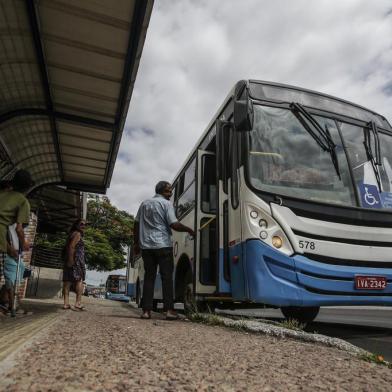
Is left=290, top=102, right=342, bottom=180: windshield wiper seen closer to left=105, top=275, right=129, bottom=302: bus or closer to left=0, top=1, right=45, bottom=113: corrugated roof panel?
left=0, top=1, right=45, bottom=113: corrugated roof panel

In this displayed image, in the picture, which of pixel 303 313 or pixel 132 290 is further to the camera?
pixel 132 290

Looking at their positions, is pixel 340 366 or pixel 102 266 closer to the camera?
pixel 340 366

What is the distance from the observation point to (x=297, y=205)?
506 centimetres

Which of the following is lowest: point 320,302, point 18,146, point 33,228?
point 320,302

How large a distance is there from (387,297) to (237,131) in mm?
2930

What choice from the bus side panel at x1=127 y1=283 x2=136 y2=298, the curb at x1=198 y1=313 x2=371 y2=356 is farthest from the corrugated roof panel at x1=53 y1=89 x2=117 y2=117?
the bus side panel at x1=127 y1=283 x2=136 y2=298

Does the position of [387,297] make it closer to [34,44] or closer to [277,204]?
[277,204]

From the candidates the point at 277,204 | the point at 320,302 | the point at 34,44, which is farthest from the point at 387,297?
the point at 34,44

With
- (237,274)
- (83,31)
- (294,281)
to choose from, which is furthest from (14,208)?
(294,281)

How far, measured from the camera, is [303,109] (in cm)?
579

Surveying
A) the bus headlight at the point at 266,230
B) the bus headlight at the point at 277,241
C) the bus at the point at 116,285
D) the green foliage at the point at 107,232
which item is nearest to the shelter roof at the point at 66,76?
the bus headlight at the point at 266,230

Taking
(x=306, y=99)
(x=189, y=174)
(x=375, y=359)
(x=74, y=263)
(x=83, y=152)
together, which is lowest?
(x=375, y=359)

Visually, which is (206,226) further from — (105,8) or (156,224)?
(105,8)

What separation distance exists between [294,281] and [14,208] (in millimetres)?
3393
